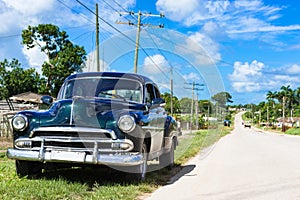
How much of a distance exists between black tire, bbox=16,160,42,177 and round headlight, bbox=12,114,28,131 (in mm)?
755

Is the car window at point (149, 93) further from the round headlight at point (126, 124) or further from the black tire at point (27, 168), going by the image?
the black tire at point (27, 168)

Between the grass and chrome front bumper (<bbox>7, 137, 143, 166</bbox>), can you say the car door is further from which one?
chrome front bumper (<bbox>7, 137, 143, 166</bbox>)

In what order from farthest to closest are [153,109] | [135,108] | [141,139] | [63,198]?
[153,109] < [135,108] < [141,139] < [63,198]

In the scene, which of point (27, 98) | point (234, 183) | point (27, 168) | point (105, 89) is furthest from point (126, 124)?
point (27, 98)

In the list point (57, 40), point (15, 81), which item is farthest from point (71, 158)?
point (15, 81)

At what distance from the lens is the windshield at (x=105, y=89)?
7.97 meters

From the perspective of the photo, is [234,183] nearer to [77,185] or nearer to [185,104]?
[77,185]

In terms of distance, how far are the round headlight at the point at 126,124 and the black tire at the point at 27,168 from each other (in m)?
2.04

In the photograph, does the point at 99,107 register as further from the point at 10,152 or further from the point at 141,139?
the point at 10,152

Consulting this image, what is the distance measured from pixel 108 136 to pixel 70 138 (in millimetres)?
626

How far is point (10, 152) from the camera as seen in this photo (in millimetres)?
6637

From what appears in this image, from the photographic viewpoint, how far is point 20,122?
6.67 meters

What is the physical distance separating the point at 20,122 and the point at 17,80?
4273cm

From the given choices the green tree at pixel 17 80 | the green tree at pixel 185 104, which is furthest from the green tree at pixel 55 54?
the green tree at pixel 185 104
